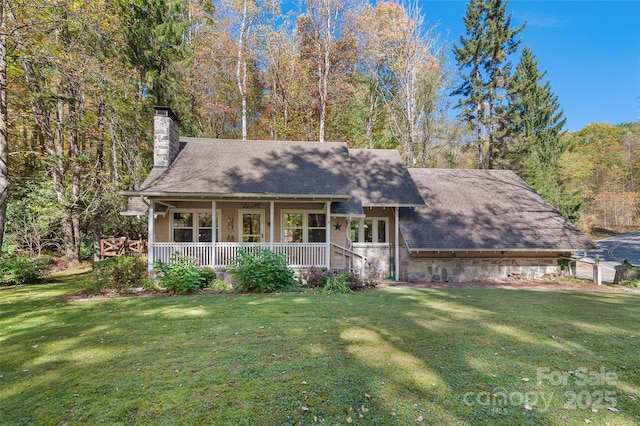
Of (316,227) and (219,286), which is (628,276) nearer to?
(316,227)

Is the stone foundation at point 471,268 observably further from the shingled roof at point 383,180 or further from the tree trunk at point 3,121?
the tree trunk at point 3,121

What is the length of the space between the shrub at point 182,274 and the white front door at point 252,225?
2.54 meters

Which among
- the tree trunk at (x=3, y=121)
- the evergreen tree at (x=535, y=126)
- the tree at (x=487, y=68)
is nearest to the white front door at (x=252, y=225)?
the tree trunk at (x=3, y=121)

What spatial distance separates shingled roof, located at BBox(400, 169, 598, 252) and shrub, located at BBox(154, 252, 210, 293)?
736 cm

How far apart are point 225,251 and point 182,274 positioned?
65.6 inches

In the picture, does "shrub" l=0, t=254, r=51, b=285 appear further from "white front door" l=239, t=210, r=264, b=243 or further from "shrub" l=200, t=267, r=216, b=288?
"white front door" l=239, t=210, r=264, b=243

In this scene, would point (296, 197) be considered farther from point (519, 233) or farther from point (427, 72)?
point (427, 72)

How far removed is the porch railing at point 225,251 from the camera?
1034cm

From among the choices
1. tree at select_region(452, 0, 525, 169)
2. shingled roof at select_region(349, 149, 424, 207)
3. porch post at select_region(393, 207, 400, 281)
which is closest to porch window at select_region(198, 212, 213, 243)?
shingled roof at select_region(349, 149, 424, 207)

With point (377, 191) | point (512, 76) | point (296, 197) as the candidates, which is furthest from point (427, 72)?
point (296, 197)

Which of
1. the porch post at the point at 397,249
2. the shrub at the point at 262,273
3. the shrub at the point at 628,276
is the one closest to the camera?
the shrub at the point at 262,273

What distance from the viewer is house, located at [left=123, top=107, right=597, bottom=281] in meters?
10.7

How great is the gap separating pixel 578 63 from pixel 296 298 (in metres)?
24.9

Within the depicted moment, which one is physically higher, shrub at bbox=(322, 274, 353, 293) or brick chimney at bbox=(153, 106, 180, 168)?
brick chimney at bbox=(153, 106, 180, 168)
